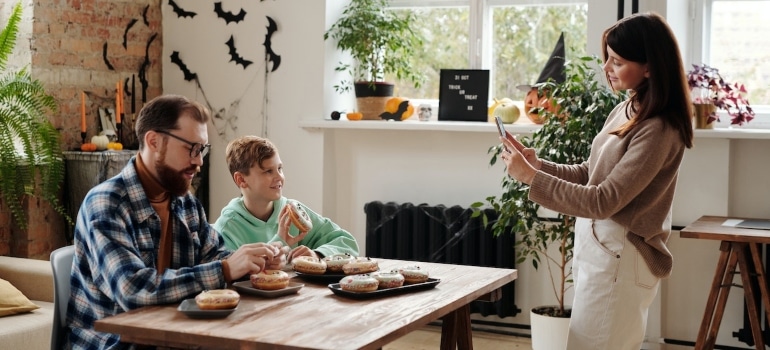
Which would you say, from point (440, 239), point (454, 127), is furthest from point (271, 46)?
point (440, 239)

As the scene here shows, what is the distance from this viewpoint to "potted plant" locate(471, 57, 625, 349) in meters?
4.04

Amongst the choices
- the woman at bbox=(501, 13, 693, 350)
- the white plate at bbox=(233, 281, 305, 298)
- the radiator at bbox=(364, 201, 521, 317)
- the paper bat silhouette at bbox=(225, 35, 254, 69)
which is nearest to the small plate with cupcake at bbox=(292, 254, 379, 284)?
the white plate at bbox=(233, 281, 305, 298)

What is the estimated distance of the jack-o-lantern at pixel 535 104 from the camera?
179 inches

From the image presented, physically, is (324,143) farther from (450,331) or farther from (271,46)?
(450,331)

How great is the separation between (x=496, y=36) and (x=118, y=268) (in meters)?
3.21

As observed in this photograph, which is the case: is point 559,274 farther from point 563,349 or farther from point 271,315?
point 271,315

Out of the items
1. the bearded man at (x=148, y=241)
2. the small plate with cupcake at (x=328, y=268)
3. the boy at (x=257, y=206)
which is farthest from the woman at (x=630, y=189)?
the bearded man at (x=148, y=241)

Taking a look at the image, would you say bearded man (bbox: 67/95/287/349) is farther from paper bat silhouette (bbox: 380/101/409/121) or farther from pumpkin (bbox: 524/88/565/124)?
paper bat silhouette (bbox: 380/101/409/121)

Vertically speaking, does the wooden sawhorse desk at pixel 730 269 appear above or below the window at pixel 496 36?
below

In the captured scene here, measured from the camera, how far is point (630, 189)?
256 cm

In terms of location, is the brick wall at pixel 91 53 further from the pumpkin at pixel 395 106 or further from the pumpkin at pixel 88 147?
the pumpkin at pixel 395 106

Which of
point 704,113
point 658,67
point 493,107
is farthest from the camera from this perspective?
point 493,107

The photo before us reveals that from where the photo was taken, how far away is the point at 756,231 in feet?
12.5

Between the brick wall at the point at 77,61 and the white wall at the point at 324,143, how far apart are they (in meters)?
0.20
